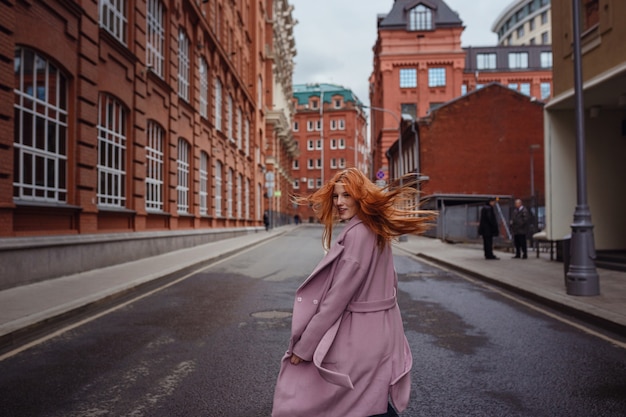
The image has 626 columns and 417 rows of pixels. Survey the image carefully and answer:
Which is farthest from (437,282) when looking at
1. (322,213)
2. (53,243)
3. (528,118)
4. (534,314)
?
(528,118)

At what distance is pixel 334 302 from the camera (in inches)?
97.8

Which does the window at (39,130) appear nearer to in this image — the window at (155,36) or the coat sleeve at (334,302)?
the window at (155,36)

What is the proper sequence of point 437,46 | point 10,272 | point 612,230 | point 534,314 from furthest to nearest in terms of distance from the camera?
point 437,46
point 612,230
point 10,272
point 534,314

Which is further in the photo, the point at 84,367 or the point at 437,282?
the point at 437,282

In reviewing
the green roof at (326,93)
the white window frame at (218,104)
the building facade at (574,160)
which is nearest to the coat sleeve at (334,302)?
the building facade at (574,160)

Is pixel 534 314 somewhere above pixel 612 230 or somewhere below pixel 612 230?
below

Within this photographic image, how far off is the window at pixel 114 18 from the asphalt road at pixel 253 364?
31.5 ft

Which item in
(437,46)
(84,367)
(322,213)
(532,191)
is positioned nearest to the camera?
(322,213)

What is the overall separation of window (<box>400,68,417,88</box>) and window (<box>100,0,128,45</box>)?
4414cm

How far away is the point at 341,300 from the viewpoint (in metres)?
2.49

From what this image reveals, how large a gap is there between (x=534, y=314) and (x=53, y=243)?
347 inches

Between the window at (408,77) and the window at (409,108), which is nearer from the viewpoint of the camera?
the window at (409,108)

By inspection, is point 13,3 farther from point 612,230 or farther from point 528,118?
point 528,118

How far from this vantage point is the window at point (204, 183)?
2592 cm
